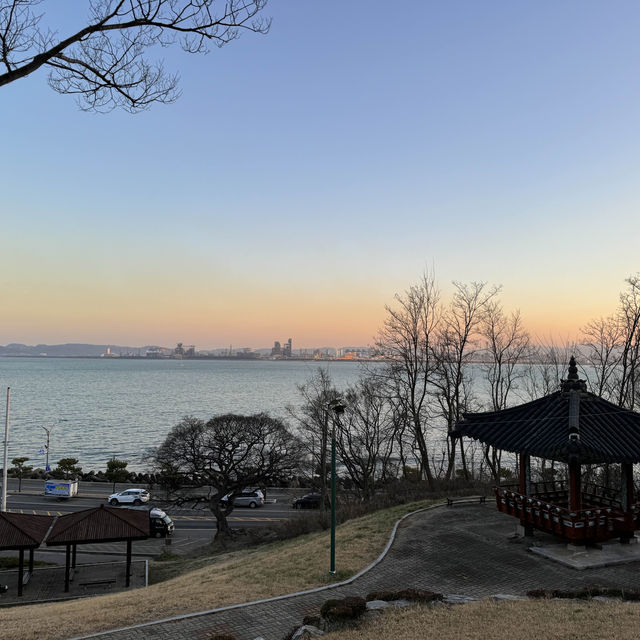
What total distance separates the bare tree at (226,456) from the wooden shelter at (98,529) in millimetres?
7815

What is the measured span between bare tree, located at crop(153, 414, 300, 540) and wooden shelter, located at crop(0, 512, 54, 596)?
989 cm

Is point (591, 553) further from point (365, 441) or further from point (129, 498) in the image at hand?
point (129, 498)

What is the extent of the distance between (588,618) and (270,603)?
6792mm

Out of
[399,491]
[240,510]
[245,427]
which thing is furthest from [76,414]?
[399,491]

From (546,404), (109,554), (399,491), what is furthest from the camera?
(399,491)

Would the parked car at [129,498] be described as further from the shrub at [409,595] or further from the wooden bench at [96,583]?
the shrub at [409,595]

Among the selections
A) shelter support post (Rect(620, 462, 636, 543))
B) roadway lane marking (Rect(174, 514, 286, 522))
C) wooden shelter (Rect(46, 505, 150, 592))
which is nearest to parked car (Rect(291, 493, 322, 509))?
roadway lane marking (Rect(174, 514, 286, 522))

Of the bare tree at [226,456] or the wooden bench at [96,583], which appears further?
the bare tree at [226,456]

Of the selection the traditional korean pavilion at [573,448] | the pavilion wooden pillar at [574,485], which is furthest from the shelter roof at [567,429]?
the pavilion wooden pillar at [574,485]

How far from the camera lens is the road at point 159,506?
27.5 m

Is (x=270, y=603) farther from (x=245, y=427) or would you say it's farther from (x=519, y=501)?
(x=245, y=427)

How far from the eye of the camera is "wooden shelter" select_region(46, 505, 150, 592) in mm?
20391

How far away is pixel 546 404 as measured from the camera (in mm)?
17453

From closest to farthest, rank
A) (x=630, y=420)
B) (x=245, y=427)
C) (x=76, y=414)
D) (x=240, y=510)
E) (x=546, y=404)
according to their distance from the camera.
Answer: (x=630, y=420), (x=546, y=404), (x=245, y=427), (x=240, y=510), (x=76, y=414)
